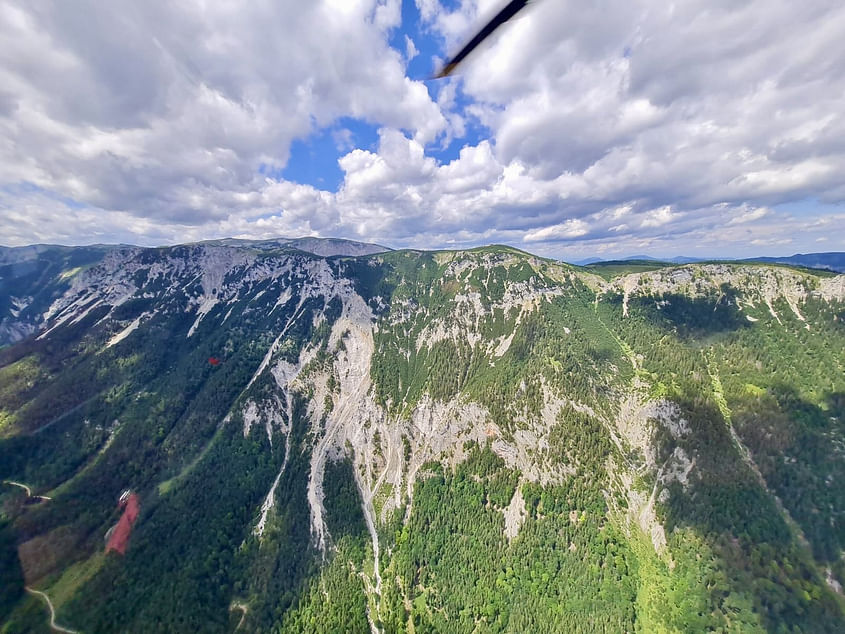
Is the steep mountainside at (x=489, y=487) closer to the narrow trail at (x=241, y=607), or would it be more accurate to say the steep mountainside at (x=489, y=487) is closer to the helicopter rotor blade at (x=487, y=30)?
the narrow trail at (x=241, y=607)

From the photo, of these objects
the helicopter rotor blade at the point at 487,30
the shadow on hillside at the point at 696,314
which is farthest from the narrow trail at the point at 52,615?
the shadow on hillside at the point at 696,314

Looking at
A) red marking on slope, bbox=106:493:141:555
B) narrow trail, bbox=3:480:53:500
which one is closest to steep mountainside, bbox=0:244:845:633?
narrow trail, bbox=3:480:53:500

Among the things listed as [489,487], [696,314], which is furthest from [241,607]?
[696,314]

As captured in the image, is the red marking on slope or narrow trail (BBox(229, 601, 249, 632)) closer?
narrow trail (BBox(229, 601, 249, 632))

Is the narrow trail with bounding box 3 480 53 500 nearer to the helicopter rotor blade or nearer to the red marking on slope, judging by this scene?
the red marking on slope

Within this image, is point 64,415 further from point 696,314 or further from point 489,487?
point 696,314

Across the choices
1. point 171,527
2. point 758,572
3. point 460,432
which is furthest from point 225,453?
point 758,572
